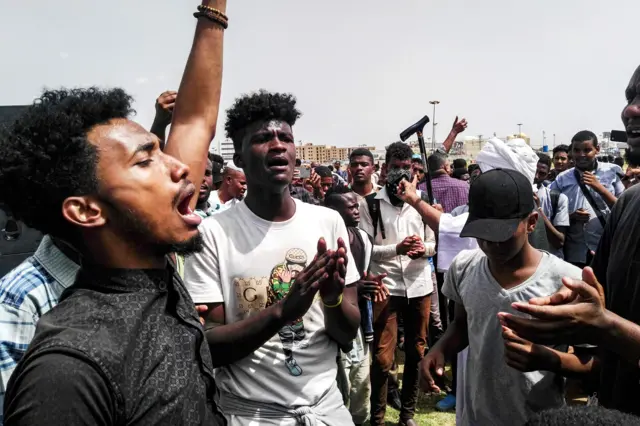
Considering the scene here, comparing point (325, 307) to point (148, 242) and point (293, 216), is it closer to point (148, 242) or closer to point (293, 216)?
point (293, 216)

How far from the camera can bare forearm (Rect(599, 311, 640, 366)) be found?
1.50 meters

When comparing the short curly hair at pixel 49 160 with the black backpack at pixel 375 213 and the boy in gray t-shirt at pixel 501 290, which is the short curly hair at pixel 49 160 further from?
the black backpack at pixel 375 213

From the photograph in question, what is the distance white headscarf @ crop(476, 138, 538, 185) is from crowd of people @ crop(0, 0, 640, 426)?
5.08 feet

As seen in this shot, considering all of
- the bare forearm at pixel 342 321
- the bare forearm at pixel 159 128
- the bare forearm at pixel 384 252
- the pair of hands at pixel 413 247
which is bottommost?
the bare forearm at pixel 384 252

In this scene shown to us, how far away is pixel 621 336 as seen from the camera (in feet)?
→ 4.98

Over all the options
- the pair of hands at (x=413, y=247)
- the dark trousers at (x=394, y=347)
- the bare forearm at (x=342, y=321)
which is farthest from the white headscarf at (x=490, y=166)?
the bare forearm at (x=342, y=321)

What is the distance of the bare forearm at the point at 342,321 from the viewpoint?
2.18 meters

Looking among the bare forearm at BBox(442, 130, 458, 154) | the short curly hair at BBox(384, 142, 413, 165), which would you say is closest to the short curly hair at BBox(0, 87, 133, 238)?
the short curly hair at BBox(384, 142, 413, 165)

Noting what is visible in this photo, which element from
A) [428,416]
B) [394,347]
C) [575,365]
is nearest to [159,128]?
[575,365]

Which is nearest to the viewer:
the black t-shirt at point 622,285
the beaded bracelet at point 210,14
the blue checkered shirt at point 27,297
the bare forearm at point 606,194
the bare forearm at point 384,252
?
the blue checkered shirt at point 27,297

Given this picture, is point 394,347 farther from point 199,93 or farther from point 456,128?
point 456,128

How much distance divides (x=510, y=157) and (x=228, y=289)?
9.01 feet

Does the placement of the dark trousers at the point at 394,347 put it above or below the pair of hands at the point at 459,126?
below

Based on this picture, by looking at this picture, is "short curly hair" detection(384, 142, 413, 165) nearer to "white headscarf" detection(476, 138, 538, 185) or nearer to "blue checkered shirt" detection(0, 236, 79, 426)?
"white headscarf" detection(476, 138, 538, 185)
